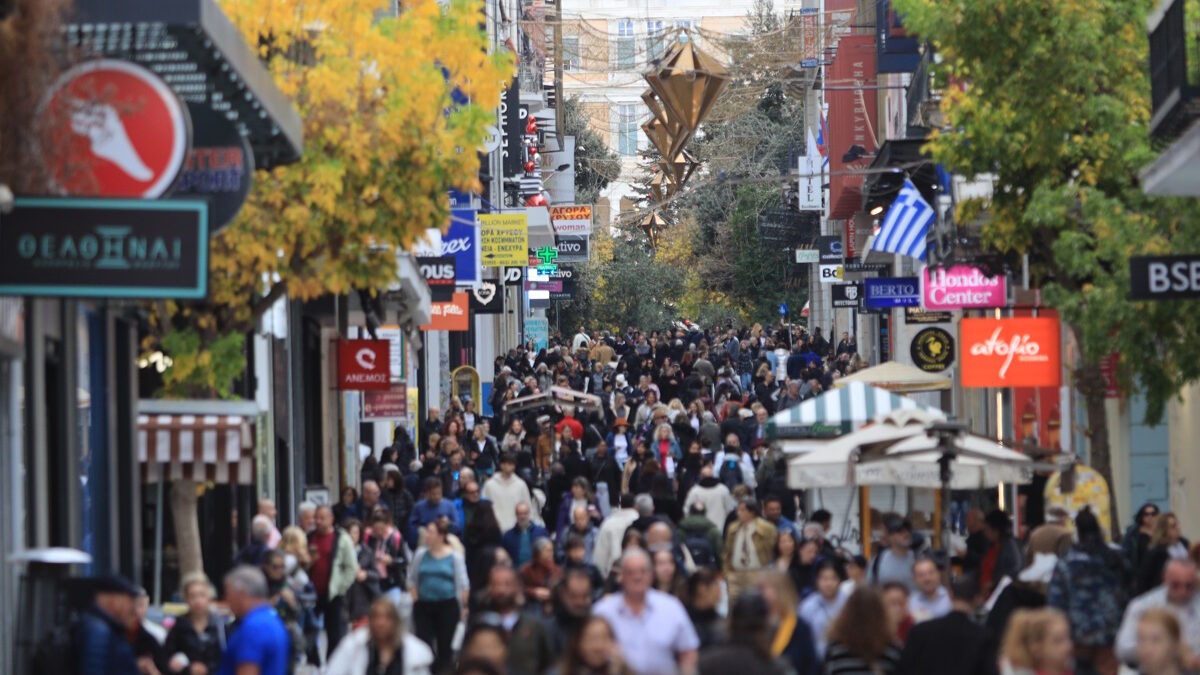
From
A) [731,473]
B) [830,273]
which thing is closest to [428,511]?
[731,473]

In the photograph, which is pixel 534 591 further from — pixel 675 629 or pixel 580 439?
pixel 580 439

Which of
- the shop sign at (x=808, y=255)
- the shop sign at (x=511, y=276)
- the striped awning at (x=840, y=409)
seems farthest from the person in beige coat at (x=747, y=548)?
the shop sign at (x=808, y=255)

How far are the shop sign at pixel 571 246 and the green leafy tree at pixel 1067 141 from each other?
40.1m

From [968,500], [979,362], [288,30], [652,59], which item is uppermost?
[652,59]

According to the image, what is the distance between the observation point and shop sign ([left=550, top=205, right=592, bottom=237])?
6134cm

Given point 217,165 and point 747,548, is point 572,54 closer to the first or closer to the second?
point 747,548

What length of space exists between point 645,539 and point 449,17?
4.74 m

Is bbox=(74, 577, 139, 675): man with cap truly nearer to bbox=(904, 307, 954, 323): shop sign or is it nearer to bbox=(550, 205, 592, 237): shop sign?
bbox=(904, 307, 954, 323): shop sign

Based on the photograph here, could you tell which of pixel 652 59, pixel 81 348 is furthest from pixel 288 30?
pixel 652 59

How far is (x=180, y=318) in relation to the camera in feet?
53.3

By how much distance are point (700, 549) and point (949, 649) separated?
760 centimetres

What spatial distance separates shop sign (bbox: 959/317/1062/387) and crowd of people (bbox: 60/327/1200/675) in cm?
192

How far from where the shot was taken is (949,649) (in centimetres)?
1060

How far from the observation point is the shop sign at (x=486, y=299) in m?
43.6
